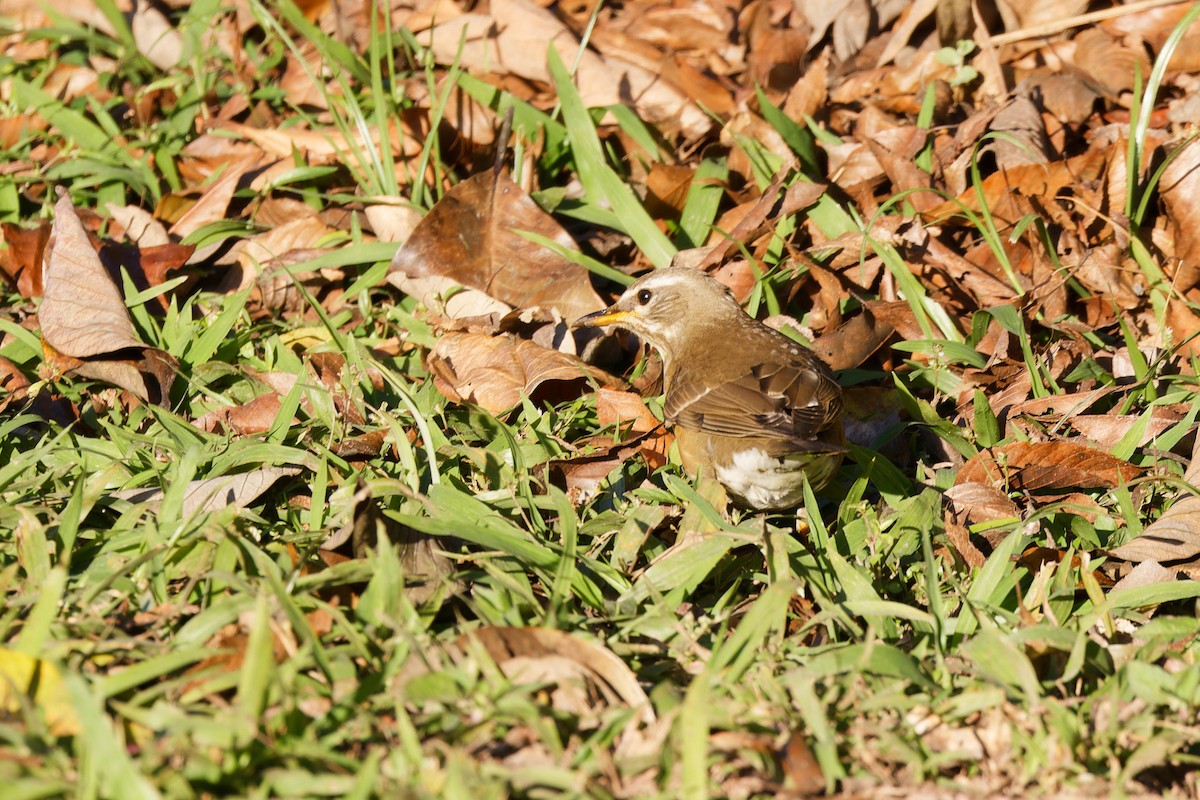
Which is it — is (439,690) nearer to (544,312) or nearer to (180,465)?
(180,465)

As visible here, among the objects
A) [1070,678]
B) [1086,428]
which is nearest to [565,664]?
[1070,678]

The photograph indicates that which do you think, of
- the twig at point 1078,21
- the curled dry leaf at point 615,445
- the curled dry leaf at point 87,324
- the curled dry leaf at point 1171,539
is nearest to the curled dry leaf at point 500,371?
the curled dry leaf at point 615,445

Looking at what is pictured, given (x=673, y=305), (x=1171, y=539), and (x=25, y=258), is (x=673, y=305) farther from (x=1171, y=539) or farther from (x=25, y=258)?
(x=25, y=258)

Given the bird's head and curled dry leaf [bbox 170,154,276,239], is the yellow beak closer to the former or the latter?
the bird's head

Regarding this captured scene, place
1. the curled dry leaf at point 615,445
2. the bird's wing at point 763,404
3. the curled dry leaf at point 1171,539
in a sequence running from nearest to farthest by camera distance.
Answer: the curled dry leaf at point 1171,539 < the bird's wing at point 763,404 < the curled dry leaf at point 615,445

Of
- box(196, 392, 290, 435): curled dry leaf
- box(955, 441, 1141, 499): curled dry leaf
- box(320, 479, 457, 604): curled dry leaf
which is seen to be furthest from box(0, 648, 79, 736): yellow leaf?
box(955, 441, 1141, 499): curled dry leaf

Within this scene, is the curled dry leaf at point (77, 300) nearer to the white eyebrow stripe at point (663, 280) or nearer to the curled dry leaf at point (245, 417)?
the curled dry leaf at point (245, 417)

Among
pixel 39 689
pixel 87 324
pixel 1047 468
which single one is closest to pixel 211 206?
pixel 87 324
